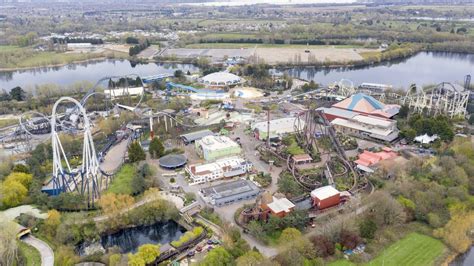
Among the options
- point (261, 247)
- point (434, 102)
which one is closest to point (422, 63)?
point (434, 102)

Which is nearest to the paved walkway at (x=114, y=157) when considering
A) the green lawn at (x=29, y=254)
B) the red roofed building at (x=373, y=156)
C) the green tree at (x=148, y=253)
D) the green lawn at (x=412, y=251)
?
the green lawn at (x=29, y=254)

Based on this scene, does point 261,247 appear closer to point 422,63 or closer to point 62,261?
point 62,261

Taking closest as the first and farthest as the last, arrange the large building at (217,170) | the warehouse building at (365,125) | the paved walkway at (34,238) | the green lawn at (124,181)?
the paved walkway at (34,238)
the green lawn at (124,181)
the large building at (217,170)
the warehouse building at (365,125)

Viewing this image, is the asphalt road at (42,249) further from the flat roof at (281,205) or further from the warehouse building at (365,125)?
the warehouse building at (365,125)

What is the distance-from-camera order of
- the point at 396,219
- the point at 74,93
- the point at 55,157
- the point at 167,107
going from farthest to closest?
the point at 74,93 → the point at 167,107 → the point at 55,157 → the point at 396,219

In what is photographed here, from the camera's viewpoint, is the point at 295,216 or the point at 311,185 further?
the point at 311,185

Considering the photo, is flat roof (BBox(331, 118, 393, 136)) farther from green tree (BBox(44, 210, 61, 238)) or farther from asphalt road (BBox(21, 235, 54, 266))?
asphalt road (BBox(21, 235, 54, 266))

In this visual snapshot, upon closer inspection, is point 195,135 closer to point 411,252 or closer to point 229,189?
point 229,189

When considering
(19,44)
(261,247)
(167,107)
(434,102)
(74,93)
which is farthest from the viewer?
(19,44)
